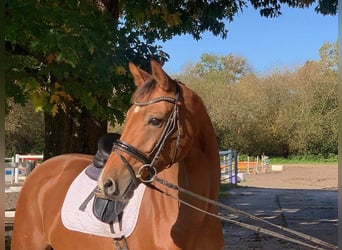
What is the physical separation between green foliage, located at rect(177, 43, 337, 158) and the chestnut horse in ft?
70.8

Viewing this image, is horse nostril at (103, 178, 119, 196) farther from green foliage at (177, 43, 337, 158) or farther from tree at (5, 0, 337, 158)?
green foliage at (177, 43, 337, 158)

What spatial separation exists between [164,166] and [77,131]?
384 centimetres

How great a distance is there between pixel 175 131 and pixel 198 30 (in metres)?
6.73

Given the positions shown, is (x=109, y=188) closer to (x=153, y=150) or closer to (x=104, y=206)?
(x=153, y=150)

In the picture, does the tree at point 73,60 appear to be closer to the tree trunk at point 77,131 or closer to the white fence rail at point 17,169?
the tree trunk at point 77,131

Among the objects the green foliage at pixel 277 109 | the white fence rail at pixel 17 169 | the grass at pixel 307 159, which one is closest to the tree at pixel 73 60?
the white fence rail at pixel 17 169

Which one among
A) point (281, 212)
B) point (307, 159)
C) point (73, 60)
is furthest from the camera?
point (307, 159)

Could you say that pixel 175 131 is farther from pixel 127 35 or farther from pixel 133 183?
pixel 127 35

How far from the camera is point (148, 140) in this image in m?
2.24

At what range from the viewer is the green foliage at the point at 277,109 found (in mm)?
26438

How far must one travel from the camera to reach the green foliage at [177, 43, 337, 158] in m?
26.4

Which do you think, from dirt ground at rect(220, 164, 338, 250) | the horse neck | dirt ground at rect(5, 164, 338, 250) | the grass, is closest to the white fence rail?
dirt ground at rect(5, 164, 338, 250)

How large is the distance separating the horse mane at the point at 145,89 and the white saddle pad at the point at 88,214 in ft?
2.05

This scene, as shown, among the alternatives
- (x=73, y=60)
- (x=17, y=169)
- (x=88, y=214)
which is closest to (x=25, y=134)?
(x=17, y=169)
